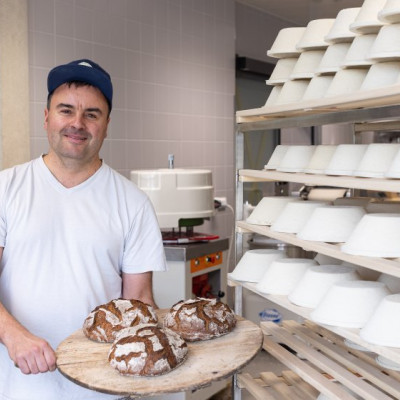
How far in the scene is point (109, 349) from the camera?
1563mm

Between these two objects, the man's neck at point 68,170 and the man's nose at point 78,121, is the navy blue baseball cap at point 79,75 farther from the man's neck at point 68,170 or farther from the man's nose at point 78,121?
the man's neck at point 68,170

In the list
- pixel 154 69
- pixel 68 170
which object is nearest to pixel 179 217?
pixel 68 170

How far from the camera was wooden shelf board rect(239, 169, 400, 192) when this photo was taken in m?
1.41

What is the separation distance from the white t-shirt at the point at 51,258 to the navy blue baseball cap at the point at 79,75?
0.84 ft

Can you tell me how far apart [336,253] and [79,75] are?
35.1 inches

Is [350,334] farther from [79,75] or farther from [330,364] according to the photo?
[79,75]

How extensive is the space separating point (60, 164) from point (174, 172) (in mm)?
1270

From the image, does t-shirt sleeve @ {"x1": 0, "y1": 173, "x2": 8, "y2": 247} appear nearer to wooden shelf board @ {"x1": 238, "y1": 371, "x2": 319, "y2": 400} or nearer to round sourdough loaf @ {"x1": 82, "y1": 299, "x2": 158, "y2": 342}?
round sourdough loaf @ {"x1": 82, "y1": 299, "x2": 158, "y2": 342}

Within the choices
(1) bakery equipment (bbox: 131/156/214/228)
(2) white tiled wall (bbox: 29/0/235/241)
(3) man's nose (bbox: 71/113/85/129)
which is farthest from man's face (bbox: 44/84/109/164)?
(2) white tiled wall (bbox: 29/0/235/241)

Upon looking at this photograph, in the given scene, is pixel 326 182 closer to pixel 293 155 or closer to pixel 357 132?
pixel 293 155

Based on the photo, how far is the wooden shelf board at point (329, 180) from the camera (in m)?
1.41

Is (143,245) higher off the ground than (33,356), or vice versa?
(143,245)

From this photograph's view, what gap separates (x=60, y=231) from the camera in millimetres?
1794

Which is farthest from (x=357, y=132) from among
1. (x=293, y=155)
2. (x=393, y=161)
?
(x=393, y=161)
